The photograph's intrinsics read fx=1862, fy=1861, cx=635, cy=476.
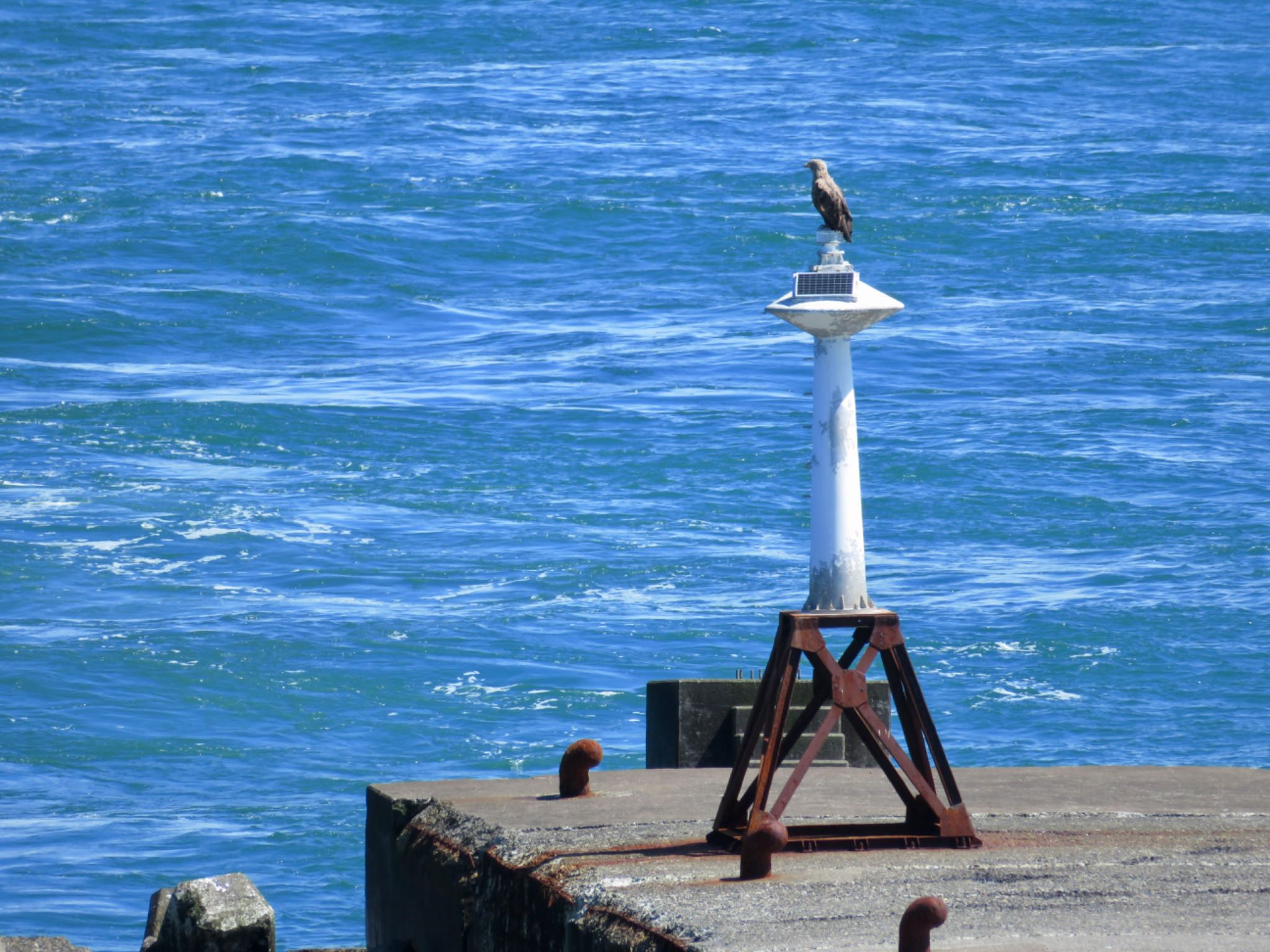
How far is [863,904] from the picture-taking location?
6.80 m

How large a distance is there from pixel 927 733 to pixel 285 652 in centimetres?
2526

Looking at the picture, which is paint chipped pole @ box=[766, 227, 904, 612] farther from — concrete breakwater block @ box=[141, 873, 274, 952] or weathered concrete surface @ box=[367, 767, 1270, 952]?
concrete breakwater block @ box=[141, 873, 274, 952]

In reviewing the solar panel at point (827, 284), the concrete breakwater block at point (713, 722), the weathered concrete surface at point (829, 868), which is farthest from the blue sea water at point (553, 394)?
the solar panel at point (827, 284)

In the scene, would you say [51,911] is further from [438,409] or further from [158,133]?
[158,133]

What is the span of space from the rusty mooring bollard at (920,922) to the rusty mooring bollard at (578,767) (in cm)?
345

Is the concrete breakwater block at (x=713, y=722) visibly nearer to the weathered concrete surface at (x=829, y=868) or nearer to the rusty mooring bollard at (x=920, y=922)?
the weathered concrete surface at (x=829, y=868)

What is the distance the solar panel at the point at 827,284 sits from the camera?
785 centimetres

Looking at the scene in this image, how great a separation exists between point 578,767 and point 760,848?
2.15 m

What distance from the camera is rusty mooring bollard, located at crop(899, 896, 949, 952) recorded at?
5.63 m

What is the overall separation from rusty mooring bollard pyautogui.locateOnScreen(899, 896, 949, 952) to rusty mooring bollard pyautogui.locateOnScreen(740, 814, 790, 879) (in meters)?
1.42

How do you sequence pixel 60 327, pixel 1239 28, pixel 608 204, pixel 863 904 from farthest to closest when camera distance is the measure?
pixel 1239 28 < pixel 608 204 < pixel 60 327 < pixel 863 904

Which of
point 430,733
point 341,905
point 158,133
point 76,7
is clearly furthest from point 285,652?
point 76,7

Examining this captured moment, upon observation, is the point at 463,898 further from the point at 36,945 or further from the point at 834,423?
the point at 36,945

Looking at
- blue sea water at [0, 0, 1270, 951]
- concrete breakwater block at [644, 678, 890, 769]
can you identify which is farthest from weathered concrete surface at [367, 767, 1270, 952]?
blue sea water at [0, 0, 1270, 951]
